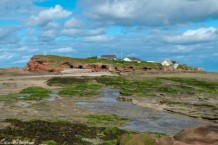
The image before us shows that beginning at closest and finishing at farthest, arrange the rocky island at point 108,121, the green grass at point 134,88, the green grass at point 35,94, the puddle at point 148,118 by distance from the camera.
Result: the rocky island at point 108,121, the puddle at point 148,118, the green grass at point 35,94, the green grass at point 134,88

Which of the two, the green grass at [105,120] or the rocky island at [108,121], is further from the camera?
the green grass at [105,120]

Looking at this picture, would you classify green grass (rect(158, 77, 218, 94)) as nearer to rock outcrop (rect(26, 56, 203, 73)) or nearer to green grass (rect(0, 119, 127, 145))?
green grass (rect(0, 119, 127, 145))

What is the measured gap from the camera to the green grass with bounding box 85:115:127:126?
30.3 metres

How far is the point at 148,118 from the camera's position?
3494 centimetres

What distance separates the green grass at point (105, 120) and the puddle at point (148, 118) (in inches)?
37.4

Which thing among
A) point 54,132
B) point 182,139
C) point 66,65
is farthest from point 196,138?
point 66,65

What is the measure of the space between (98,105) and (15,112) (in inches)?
458

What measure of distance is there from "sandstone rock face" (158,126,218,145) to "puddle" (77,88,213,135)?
9.99m

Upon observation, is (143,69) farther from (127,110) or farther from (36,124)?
(36,124)

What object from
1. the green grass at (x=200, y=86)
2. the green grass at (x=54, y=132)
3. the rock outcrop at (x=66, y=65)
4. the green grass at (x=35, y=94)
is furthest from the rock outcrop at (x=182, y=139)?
the rock outcrop at (x=66, y=65)

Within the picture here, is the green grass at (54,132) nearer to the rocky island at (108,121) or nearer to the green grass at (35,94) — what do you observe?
the rocky island at (108,121)

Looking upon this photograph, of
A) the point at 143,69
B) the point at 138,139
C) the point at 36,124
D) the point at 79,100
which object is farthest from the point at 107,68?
the point at 138,139

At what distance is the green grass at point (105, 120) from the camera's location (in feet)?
99.4

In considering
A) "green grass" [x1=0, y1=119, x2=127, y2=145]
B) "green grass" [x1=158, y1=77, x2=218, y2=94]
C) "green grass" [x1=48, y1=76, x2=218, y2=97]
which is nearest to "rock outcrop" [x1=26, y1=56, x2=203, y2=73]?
"green grass" [x1=158, y1=77, x2=218, y2=94]
